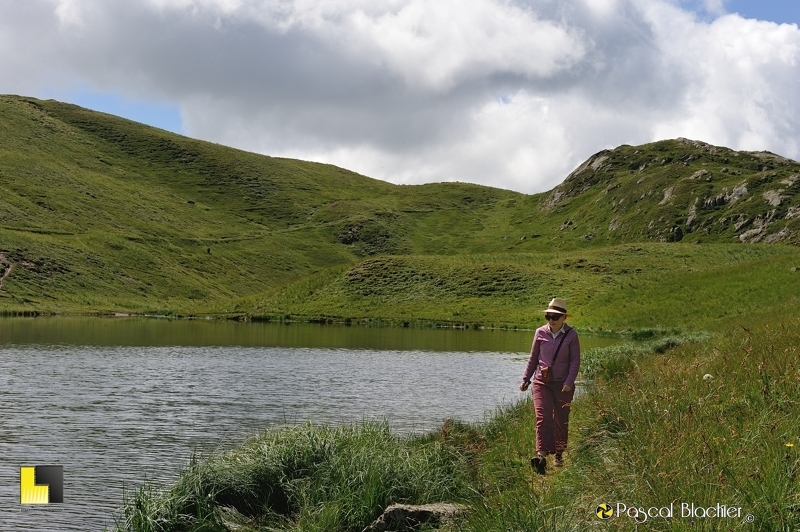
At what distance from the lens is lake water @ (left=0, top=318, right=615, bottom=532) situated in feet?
53.7

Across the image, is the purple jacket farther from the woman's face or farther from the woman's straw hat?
the woman's straw hat

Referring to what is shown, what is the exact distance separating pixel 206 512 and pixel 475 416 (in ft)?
41.5

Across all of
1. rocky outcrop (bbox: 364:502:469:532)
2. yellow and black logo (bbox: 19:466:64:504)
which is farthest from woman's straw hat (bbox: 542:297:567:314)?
yellow and black logo (bbox: 19:466:64:504)

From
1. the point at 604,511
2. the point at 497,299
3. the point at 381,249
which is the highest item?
the point at 381,249

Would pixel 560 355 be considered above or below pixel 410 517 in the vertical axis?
above

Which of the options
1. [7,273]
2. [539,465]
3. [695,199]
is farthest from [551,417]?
[695,199]

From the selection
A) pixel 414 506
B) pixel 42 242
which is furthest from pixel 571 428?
pixel 42 242

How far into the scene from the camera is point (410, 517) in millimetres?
11406

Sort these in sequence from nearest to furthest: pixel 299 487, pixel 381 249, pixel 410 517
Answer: pixel 410 517, pixel 299 487, pixel 381 249

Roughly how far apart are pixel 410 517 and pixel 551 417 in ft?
12.5

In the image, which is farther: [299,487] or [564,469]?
[299,487]

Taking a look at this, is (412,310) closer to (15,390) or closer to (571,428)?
(15,390)

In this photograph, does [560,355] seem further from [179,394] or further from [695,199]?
[695,199]

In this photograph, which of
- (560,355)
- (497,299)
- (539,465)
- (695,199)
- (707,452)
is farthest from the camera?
(695,199)
